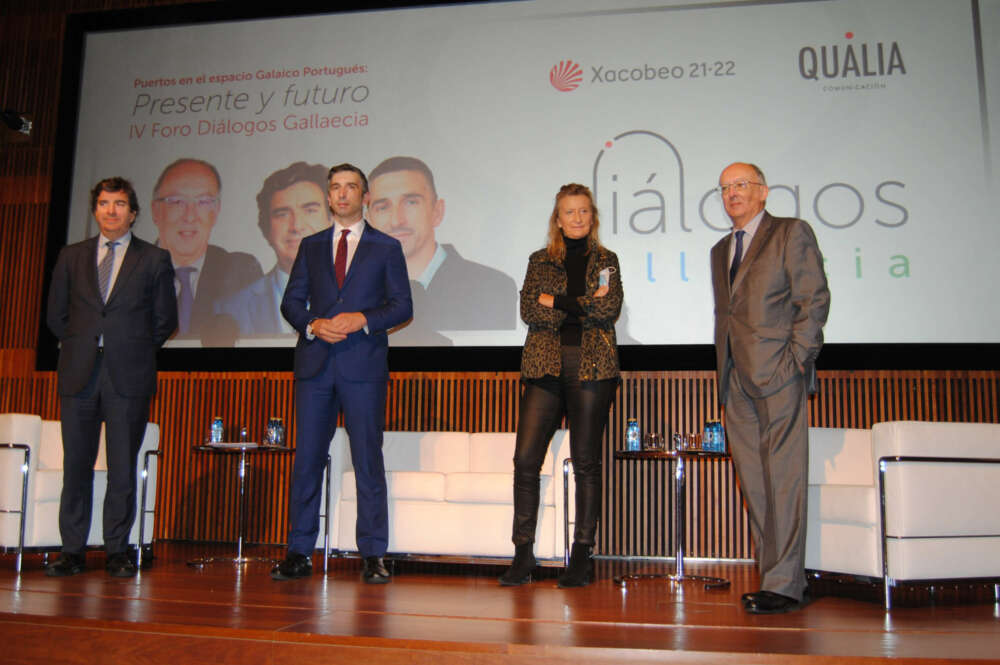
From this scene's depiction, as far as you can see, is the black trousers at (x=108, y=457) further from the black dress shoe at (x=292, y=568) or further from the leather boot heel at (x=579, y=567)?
the leather boot heel at (x=579, y=567)

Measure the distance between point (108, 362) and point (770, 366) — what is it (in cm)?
278

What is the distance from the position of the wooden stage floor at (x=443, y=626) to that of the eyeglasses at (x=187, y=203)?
3.03 meters

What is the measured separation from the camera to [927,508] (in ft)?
10.5

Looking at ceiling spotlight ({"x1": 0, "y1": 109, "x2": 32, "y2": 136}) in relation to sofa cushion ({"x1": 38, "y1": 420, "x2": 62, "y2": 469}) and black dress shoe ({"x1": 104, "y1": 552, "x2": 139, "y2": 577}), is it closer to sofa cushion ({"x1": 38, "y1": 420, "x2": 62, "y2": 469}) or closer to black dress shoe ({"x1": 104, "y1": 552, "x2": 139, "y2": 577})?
sofa cushion ({"x1": 38, "y1": 420, "x2": 62, "y2": 469})

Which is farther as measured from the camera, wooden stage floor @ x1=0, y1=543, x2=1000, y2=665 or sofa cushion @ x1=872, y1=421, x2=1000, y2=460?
sofa cushion @ x1=872, y1=421, x2=1000, y2=460

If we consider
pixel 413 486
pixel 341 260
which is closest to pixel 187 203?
pixel 341 260

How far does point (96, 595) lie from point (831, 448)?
10.4 feet

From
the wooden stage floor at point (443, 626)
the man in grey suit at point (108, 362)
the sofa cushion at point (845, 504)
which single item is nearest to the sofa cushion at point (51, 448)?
the man in grey suit at point (108, 362)

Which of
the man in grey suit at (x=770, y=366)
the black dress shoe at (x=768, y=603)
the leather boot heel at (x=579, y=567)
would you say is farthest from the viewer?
the leather boot heel at (x=579, y=567)

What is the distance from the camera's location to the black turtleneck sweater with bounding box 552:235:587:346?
3466 millimetres

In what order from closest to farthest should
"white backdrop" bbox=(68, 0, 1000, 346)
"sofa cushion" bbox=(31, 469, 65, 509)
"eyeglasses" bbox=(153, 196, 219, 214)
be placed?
"sofa cushion" bbox=(31, 469, 65, 509) → "white backdrop" bbox=(68, 0, 1000, 346) → "eyeglasses" bbox=(153, 196, 219, 214)

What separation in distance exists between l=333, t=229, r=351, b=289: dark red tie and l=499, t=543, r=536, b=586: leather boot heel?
1.41 metres

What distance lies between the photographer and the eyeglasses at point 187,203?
19.1 ft

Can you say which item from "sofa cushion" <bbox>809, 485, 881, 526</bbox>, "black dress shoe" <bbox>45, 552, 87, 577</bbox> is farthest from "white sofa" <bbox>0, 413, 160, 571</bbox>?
"sofa cushion" <bbox>809, 485, 881, 526</bbox>
